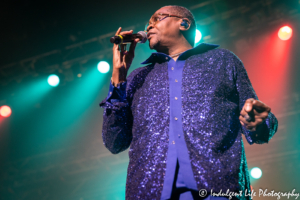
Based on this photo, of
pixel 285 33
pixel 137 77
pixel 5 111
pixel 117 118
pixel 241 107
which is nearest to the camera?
pixel 241 107

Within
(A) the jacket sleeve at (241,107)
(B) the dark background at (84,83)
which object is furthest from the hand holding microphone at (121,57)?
(B) the dark background at (84,83)

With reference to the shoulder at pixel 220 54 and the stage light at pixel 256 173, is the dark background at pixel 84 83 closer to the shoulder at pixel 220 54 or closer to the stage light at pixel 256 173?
the stage light at pixel 256 173

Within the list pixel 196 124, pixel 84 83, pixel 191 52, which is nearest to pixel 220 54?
pixel 191 52

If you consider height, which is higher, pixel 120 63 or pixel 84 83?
pixel 84 83

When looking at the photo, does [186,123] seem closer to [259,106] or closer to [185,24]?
[259,106]

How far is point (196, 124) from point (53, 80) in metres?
5.27

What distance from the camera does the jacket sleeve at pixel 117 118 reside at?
1442 millimetres

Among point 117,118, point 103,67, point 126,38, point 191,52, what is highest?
point 103,67

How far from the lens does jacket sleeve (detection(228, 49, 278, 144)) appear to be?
1232 millimetres

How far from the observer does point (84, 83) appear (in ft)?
19.0

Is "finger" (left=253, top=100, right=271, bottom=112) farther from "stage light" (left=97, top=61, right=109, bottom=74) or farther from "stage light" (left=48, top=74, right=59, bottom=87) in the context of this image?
"stage light" (left=48, top=74, right=59, bottom=87)

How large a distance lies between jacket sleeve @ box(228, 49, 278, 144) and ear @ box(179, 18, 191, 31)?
27.7 inches

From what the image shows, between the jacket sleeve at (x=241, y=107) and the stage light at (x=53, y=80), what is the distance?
510 centimetres

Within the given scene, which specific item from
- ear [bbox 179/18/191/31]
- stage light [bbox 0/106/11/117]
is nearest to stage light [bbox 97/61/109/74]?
stage light [bbox 0/106/11/117]
